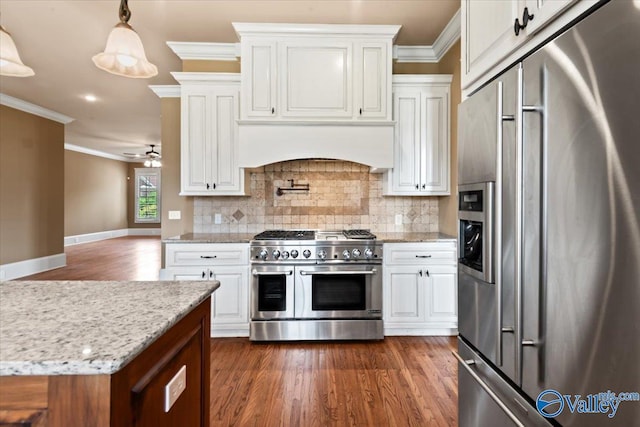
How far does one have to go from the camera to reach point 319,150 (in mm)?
3193

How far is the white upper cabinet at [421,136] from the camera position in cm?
336

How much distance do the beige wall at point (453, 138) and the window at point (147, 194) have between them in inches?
440

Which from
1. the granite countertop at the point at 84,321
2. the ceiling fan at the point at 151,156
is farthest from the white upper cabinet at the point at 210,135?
the ceiling fan at the point at 151,156

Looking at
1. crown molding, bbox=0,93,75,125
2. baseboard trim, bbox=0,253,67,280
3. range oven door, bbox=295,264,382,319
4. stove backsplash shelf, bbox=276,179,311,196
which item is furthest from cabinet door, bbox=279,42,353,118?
baseboard trim, bbox=0,253,67,280

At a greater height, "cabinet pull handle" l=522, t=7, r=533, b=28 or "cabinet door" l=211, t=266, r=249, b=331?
"cabinet pull handle" l=522, t=7, r=533, b=28

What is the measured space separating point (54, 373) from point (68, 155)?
10568 millimetres

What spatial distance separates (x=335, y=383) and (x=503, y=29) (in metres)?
2.29

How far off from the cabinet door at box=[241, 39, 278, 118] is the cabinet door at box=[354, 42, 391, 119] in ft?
Answer: 2.66

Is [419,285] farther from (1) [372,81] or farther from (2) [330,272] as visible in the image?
(1) [372,81]

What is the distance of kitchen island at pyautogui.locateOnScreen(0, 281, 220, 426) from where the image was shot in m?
0.64

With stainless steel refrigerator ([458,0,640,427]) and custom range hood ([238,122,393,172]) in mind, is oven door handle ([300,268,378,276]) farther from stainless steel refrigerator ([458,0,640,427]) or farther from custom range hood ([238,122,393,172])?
stainless steel refrigerator ([458,0,640,427])

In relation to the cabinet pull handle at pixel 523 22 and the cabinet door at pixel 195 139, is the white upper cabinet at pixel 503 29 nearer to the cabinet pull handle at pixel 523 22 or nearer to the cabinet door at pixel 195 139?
the cabinet pull handle at pixel 523 22

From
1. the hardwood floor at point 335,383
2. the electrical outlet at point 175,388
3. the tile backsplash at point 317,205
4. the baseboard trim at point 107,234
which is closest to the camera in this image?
the electrical outlet at point 175,388

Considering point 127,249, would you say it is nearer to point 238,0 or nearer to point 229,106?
point 229,106
